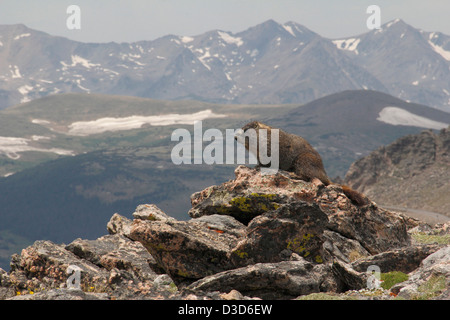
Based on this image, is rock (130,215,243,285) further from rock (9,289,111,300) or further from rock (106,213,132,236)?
rock (106,213,132,236)

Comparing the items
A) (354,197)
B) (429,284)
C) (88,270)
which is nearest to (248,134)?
(354,197)

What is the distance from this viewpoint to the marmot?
86.5 feet

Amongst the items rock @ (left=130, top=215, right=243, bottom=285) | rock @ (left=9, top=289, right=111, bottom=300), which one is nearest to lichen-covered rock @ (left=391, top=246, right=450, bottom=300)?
rock @ (left=130, top=215, right=243, bottom=285)

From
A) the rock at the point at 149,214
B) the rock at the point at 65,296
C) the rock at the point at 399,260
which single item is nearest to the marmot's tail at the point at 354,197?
the rock at the point at 399,260

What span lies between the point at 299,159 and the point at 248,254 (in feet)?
31.2

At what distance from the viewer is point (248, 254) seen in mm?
18375

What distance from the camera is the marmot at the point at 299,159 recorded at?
26.4 meters

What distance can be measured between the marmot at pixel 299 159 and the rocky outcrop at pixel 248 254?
0.96 meters

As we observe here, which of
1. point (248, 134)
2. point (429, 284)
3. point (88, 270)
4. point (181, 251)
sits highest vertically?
point (248, 134)

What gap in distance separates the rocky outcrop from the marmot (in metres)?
0.96

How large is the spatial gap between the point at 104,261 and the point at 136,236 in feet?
11.4

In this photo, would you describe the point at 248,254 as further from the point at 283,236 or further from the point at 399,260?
the point at 399,260
